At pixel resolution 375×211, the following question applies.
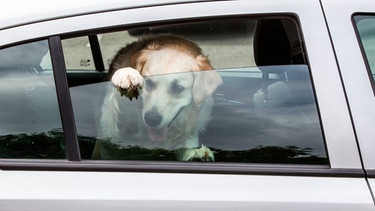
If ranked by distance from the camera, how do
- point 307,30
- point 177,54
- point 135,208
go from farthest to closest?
point 177,54 → point 307,30 → point 135,208

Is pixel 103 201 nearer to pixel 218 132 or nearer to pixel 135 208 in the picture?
pixel 135 208

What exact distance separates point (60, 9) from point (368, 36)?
3.47ft

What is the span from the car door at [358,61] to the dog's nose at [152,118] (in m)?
0.67

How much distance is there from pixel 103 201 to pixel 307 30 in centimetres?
87

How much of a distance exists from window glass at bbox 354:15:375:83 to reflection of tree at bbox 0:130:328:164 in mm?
374

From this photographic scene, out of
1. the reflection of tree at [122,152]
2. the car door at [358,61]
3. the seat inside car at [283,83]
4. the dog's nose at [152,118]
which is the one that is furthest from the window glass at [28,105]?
the car door at [358,61]

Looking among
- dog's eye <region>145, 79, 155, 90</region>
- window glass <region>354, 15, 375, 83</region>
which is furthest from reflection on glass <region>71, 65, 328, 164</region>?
window glass <region>354, 15, 375, 83</region>

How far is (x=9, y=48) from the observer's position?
2164 millimetres

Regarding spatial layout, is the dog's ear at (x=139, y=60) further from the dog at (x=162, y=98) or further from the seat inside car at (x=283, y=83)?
the seat inside car at (x=283, y=83)

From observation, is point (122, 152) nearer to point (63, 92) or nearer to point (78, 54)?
point (63, 92)

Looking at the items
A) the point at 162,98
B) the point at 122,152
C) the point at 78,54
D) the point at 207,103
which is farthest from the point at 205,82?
the point at 78,54

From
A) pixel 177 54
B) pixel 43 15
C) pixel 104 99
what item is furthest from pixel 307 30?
pixel 43 15

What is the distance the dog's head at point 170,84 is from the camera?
90.7 inches

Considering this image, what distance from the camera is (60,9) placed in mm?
2182
